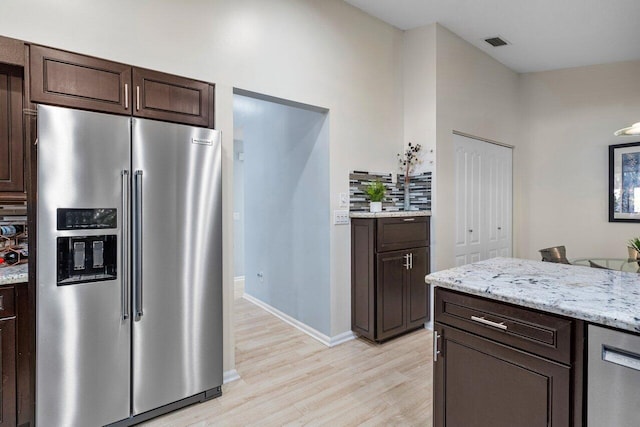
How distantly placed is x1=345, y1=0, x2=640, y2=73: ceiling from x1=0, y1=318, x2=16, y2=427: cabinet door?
352 centimetres

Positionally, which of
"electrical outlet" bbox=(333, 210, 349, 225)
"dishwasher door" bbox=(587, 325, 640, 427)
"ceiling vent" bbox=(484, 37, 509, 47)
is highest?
"ceiling vent" bbox=(484, 37, 509, 47)

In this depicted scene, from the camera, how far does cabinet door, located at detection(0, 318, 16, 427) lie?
172cm

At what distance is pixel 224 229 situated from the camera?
244cm

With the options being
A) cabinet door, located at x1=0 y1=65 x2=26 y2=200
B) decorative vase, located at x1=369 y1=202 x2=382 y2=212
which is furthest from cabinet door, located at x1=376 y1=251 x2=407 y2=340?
cabinet door, located at x1=0 y1=65 x2=26 y2=200

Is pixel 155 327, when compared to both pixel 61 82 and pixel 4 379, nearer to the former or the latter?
pixel 4 379

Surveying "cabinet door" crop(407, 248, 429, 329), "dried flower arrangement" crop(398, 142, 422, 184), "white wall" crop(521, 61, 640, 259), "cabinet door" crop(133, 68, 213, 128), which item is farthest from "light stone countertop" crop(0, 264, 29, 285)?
"white wall" crop(521, 61, 640, 259)

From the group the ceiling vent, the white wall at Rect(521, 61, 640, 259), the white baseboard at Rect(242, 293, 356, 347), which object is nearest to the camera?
the white baseboard at Rect(242, 293, 356, 347)

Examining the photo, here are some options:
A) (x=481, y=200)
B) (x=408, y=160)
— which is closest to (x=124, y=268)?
(x=408, y=160)

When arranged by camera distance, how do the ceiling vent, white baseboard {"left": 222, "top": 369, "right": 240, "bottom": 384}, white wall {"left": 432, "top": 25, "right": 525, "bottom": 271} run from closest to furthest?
white baseboard {"left": 222, "top": 369, "right": 240, "bottom": 384} → white wall {"left": 432, "top": 25, "right": 525, "bottom": 271} → the ceiling vent

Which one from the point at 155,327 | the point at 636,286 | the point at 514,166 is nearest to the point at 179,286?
the point at 155,327

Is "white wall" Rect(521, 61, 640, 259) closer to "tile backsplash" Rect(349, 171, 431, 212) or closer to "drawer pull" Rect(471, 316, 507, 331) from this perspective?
"tile backsplash" Rect(349, 171, 431, 212)

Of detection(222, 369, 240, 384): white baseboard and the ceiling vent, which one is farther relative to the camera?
the ceiling vent

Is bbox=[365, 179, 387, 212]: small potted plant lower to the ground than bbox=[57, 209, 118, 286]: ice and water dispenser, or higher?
higher

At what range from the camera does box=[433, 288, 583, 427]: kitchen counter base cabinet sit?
3.91 ft
